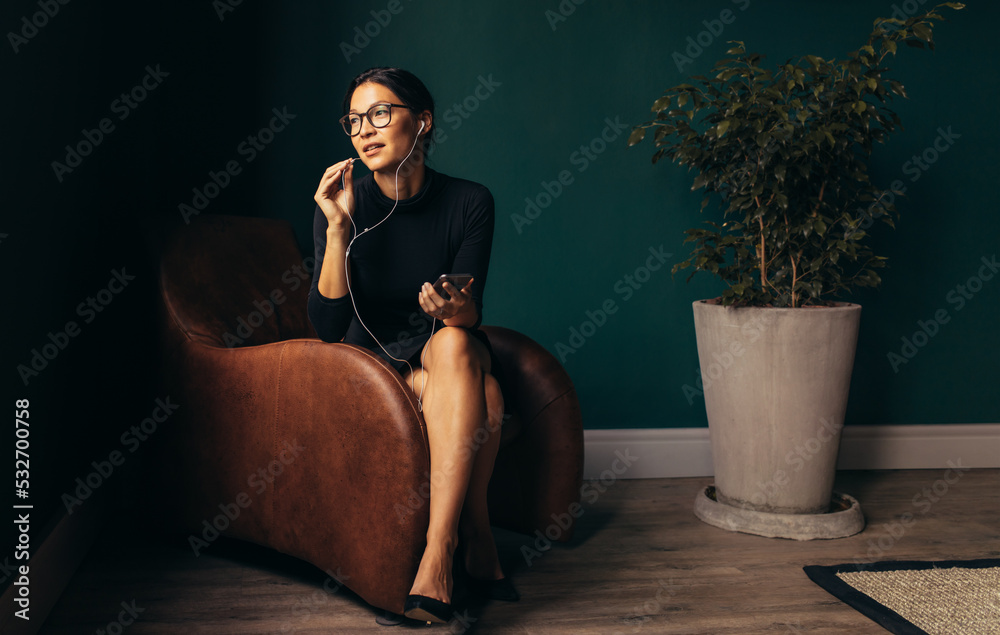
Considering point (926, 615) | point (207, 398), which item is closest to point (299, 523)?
point (207, 398)

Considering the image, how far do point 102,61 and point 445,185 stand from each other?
104 cm

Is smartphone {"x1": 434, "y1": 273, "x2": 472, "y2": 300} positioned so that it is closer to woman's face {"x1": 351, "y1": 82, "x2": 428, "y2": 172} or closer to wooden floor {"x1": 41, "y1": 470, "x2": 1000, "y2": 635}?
woman's face {"x1": 351, "y1": 82, "x2": 428, "y2": 172}

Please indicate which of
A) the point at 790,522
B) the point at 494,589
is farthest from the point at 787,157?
the point at 494,589

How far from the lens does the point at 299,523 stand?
5.22 feet

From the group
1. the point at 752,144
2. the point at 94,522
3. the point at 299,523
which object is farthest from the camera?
the point at 752,144

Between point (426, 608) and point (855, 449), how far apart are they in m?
2.05

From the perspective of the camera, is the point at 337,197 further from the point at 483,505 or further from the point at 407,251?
the point at 483,505

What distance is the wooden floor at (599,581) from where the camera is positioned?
4.87 feet

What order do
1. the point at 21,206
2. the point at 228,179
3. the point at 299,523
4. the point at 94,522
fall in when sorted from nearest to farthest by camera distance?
the point at 21,206
the point at 299,523
the point at 94,522
the point at 228,179

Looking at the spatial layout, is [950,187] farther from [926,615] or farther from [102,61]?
[102,61]

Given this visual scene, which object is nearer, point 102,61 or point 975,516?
point 102,61

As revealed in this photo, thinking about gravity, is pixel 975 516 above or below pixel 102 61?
below

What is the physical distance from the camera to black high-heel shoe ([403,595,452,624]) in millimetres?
1338

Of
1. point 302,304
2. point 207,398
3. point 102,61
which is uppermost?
point 102,61
